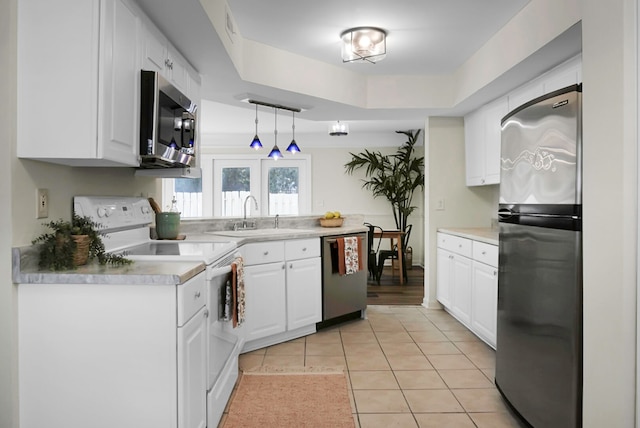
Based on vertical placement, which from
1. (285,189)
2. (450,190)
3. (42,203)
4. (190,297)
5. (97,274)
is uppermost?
(285,189)

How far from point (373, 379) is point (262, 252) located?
1210mm

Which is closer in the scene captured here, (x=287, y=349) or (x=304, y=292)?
(x=287, y=349)

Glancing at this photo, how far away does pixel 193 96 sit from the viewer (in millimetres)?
3047

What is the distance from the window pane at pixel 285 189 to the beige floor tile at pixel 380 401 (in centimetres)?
539

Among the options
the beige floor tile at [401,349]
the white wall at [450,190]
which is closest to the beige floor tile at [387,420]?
the beige floor tile at [401,349]

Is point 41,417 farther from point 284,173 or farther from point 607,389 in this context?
point 284,173

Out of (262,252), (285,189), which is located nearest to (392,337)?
(262,252)

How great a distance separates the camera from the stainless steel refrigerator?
69.0 inches

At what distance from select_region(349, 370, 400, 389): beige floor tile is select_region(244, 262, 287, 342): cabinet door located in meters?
0.78

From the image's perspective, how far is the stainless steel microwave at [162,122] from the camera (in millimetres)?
2064

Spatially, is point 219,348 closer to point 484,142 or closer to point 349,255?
point 349,255

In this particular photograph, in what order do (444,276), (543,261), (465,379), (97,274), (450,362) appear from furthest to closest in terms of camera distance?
(444,276) → (450,362) → (465,379) → (543,261) → (97,274)

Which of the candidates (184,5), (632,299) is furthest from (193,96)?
(632,299)

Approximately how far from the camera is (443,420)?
2307 millimetres
